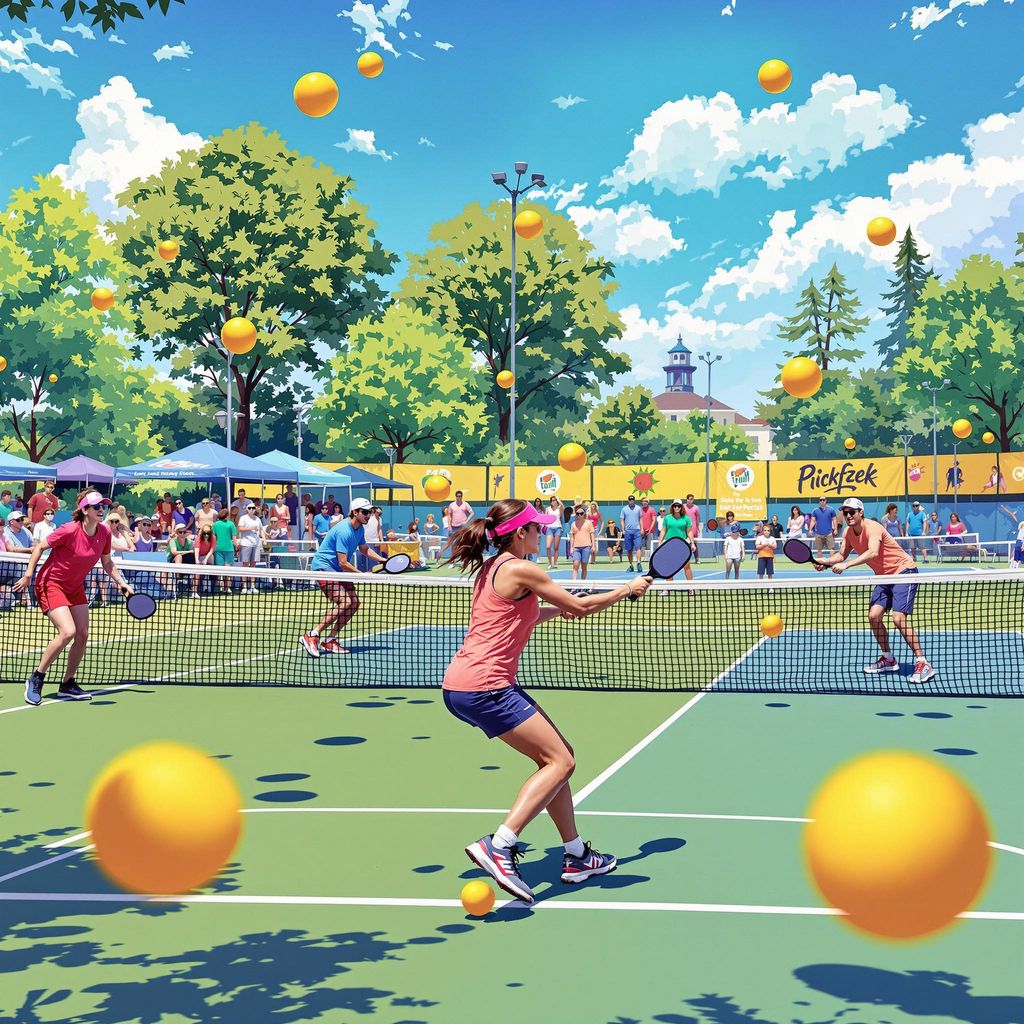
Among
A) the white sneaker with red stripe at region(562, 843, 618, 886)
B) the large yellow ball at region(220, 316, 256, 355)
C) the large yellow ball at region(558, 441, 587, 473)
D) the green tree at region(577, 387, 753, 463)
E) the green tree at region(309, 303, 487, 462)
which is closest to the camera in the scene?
the white sneaker with red stripe at region(562, 843, 618, 886)

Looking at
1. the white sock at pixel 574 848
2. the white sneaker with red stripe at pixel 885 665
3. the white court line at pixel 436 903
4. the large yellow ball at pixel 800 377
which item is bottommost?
the white court line at pixel 436 903

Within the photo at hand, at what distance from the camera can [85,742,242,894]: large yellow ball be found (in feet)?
22.2

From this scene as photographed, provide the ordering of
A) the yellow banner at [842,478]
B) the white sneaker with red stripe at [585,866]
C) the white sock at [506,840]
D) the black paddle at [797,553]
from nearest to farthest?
the white sock at [506,840], the white sneaker with red stripe at [585,866], the black paddle at [797,553], the yellow banner at [842,478]

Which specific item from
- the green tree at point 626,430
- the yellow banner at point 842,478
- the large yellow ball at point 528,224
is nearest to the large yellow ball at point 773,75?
the large yellow ball at point 528,224

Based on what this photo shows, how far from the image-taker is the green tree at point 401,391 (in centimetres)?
6350

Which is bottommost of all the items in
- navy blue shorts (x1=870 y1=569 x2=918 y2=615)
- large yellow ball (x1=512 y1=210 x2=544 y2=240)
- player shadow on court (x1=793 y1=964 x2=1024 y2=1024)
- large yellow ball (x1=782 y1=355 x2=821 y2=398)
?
player shadow on court (x1=793 y1=964 x2=1024 y2=1024)

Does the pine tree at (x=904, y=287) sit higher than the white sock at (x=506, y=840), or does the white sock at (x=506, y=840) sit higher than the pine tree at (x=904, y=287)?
the pine tree at (x=904, y=287)

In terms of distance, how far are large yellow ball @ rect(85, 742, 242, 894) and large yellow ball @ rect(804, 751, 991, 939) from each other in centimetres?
301

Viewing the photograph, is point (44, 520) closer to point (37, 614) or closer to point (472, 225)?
point (37, 614)

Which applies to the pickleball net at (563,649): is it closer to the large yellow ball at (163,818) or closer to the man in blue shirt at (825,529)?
the large yellow ball at (163,818)

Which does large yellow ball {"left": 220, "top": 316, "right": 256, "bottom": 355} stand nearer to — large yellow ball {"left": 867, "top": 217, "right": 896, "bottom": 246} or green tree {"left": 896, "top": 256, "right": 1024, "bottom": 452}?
large yellow ball {"left": 867, "top": 217, "right": 896, "bottom": 246}

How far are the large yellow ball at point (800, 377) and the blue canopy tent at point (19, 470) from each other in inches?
599

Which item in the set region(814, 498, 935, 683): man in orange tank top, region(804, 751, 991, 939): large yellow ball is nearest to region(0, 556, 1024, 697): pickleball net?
region(814, 498, 935, 683): man in orange tank top

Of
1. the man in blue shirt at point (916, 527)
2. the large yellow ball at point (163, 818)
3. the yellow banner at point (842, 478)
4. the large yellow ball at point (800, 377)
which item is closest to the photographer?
the large yellow ball at point (163, 818)
